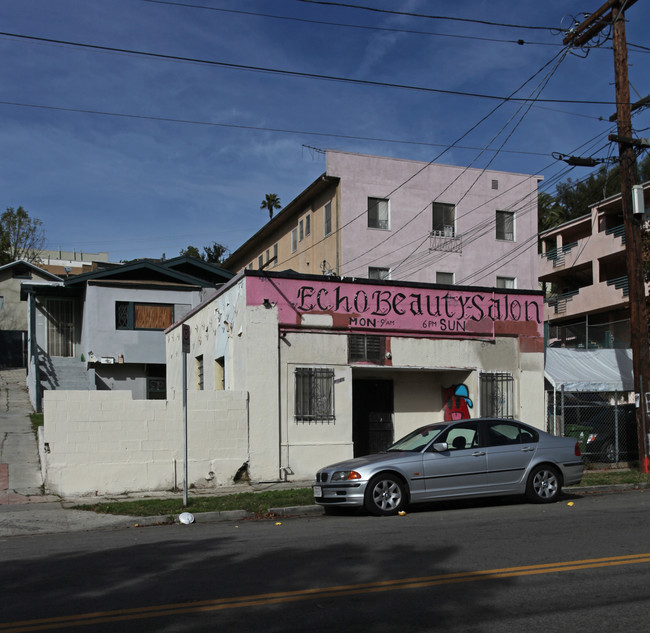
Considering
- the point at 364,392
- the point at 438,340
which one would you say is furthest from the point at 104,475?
the point at 438,340

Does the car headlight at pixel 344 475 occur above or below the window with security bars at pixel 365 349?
below

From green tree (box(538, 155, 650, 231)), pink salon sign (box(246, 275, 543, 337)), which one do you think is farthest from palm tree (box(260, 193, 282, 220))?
pink salon sign (box(246, 275, 543, 337))

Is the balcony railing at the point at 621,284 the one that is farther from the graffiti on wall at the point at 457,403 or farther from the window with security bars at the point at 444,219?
the graffiti on wall at the point at 457,403

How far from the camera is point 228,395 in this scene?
16.3m

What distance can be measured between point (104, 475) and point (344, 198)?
71.5ft

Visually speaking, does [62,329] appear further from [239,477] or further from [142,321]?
[239,477]

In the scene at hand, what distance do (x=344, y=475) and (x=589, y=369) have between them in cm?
1153

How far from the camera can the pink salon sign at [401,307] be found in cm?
1711

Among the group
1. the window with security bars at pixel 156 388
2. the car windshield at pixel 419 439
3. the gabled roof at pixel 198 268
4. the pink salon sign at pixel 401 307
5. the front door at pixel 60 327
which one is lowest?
the car windshield at pixel 419 439

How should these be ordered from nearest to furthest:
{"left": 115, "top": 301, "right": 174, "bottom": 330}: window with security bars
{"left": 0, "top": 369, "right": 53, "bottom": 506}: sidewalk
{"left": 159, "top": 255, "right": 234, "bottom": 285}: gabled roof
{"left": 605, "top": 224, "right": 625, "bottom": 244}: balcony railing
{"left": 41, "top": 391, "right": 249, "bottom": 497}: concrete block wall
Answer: {"left": 0, "top": 369, "right": 53, "bottom": 506}: sidewalk, {"left": 41, "top": 391, "right": 249, "bottom": 497}: concrete block wall, {"left": 115, "top": 301, "right": 174, "bottom": 330}: window with security bars, {"left": 159, "top": 255, "right": 234, "bottom": 285}: gabled roof, {"left": 605, "top": 224, "right": 625, "bottom": 244}: balcony railing

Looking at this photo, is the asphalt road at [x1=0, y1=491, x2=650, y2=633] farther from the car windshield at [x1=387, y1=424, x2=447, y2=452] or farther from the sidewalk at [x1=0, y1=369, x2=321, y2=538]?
the car windshield at [x1=387, y1=424, x2=447, y2=452]

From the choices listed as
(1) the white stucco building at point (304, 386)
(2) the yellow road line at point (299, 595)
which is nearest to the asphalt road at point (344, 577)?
(2) the yellow road line at point (299, 595)

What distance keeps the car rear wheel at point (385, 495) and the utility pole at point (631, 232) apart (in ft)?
26.6

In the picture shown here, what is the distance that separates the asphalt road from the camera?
575 cm
